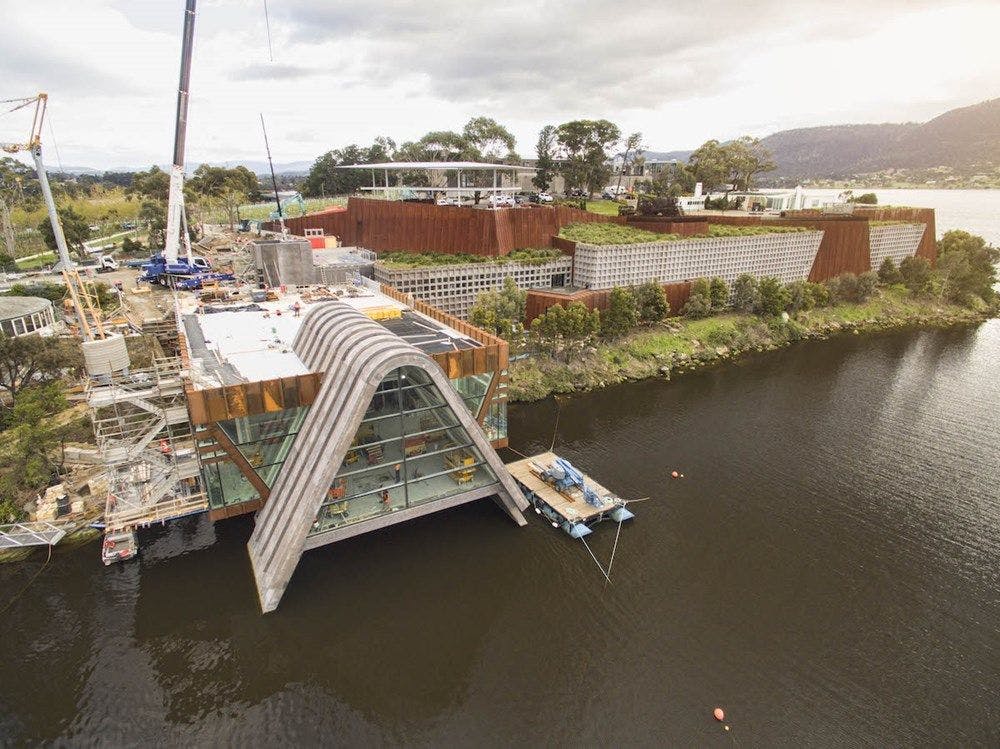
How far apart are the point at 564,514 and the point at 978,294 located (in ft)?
299

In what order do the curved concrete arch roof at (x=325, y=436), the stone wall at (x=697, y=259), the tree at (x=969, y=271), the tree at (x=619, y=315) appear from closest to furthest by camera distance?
the curved concrete arch roof at (x=325, y=436) → the tree at (x=619, y=315) → the stone wall at (x=697, y=259) → the tree at (x=969, y=271)

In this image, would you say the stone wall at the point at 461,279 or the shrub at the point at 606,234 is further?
the shrub at the point at 606,234

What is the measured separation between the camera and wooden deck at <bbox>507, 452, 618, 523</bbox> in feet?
97.6

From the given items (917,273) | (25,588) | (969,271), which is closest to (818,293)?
(917,273)

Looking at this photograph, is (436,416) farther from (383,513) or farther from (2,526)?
(2,526)

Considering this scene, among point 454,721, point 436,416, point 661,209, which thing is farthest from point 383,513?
point 661,209

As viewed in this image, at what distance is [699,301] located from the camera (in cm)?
6153

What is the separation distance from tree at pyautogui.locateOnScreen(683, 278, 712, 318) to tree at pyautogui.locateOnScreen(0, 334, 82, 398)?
196ft

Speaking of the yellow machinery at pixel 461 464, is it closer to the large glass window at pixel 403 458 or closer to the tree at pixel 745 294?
the large glass window at pixel 403 458

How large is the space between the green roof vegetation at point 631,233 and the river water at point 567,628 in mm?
33733

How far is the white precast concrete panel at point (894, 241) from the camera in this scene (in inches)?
3152

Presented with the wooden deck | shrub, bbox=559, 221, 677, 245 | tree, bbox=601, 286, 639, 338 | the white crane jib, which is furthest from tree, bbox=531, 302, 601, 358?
the white crane jib

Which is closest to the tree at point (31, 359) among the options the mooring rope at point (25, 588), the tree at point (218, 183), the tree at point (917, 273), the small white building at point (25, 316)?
the small white building at point (25, 316)

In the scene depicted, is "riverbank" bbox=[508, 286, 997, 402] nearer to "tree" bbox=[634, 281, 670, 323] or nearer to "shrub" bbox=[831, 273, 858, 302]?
"shrub" bbox=[831, 273, 858, 302]
